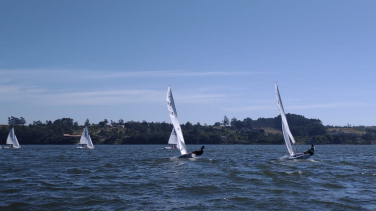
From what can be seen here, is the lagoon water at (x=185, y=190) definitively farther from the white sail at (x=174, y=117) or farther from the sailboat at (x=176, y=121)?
the white sail at (x=174, y=117)

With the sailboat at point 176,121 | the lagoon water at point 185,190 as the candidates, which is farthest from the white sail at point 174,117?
the lagoon water at point 185,190

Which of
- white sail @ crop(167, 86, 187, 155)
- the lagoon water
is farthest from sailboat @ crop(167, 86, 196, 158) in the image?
the lagoon water

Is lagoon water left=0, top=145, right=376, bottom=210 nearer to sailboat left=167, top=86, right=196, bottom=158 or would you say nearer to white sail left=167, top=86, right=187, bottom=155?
sailboat left=167, top=86, right=196, bottom=158

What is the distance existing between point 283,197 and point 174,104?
25.7 meters

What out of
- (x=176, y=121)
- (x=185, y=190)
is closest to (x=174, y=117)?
(x=176, y=121)

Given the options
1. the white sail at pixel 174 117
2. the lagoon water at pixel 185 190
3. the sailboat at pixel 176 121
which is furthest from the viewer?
the white sail at pixel 174 117

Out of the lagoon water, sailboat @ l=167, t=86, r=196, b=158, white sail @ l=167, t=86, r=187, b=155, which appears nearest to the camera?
the lagoon water

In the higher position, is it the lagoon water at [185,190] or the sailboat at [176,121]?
the sailboat at [176,121]

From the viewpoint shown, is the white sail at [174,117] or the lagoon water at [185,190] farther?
the white sail at [174,117]

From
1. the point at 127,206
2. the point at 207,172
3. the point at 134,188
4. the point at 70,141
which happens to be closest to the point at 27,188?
the point at 134,188

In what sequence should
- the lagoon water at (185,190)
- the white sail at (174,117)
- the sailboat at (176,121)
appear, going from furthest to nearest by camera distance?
the white sail at (174,117) < the sailboat at (176,121) < the lagoon water at (185,190)

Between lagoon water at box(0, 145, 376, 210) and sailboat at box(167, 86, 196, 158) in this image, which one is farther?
sailboat at box(167, 86, 196, 158)

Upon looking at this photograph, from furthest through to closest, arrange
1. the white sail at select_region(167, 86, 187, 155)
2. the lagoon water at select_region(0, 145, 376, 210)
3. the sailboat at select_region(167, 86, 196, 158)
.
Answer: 1. the white sail at select_region(167, 86, 187, 155)
2. the sailboat at select_region(167, 86, 196, 158)
3. the lagoon water at select_region(0, 145, 376, 210)

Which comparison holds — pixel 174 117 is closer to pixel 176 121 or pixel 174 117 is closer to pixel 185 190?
pixel 176 121
